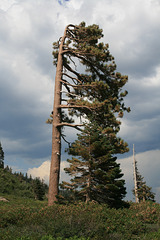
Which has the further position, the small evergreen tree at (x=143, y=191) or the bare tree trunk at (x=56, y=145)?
the small evergreen tree at (x=143, y=191)

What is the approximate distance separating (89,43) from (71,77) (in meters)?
2.89

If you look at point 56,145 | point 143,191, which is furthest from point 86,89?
point 143,191

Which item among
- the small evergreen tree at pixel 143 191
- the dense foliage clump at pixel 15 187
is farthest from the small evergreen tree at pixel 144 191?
the dense foliage clump at pixel 15 187

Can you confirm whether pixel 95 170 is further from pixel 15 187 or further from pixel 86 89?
pixel 15 187

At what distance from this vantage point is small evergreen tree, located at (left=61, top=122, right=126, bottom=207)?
12.6m

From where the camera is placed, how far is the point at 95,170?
12680 millimetres

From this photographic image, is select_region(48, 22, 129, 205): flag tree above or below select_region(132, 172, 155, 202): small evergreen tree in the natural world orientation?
above

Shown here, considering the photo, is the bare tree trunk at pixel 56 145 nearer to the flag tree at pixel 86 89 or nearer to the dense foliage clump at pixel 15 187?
the flag tree at pixel 86 89

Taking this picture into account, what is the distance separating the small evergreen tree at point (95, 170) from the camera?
12648mm

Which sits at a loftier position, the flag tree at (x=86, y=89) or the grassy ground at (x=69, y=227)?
the flag tree at (x=86, y=89)

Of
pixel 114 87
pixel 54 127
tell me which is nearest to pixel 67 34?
pixel 114 87

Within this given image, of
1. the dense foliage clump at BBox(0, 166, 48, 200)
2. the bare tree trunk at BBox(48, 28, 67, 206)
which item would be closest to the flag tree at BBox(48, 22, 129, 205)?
the bare tree trunk at BBox(48, 28, 67, 206)

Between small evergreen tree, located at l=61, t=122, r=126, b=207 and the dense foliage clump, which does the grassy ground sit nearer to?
small evergreen tree, located at l=61, t=122, r=126, b=207

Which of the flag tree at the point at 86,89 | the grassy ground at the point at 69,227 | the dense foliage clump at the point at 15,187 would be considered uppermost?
the flag tree at the point at 86,89
